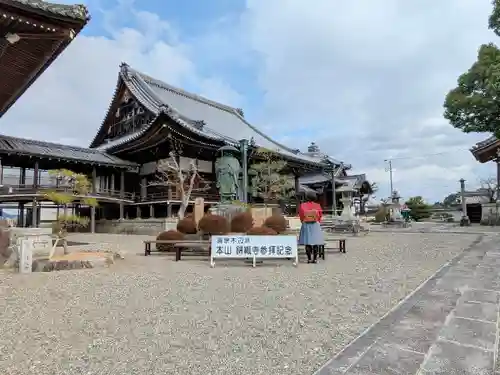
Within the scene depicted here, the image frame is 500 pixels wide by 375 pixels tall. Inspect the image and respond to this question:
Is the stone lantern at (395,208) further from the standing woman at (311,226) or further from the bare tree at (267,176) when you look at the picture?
the standing woman at (311,226)

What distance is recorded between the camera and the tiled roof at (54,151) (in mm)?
21000

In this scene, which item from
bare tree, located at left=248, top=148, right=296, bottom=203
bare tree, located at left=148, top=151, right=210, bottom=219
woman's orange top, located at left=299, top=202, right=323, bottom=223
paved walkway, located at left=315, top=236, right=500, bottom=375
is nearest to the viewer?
paved walkway, located at left=315, top=236, right=500, bottom=375

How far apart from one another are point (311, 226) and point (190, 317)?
15.9ft

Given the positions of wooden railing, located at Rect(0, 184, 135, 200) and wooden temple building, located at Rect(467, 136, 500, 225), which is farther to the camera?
wooden temple building, located at Rect(467, 136, 500, 225)

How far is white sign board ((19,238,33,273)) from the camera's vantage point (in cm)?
773

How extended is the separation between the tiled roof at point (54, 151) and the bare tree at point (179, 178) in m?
3.01

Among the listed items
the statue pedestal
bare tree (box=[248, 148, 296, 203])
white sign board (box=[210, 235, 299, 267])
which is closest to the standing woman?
white sign board (box=[210, 235, 299, 267])

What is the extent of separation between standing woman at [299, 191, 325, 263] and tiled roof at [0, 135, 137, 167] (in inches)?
738

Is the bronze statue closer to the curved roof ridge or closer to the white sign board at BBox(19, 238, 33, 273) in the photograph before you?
the white sign board at BBox(19, 238, 33, 273)

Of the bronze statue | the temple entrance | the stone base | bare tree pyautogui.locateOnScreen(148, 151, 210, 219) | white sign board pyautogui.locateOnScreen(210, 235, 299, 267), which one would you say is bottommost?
the stone base

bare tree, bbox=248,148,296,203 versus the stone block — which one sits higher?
bare tree, bbox=248,148,296,203

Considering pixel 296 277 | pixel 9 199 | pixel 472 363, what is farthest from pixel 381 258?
pixel 9 199

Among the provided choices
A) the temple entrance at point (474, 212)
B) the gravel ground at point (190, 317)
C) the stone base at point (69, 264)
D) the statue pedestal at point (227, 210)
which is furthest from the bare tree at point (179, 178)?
the temple entrance at point (474, 212)

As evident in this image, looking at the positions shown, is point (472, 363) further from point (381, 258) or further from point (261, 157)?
point (261, 157)
